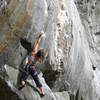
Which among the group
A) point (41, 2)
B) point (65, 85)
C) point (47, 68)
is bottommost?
point (65, 85)

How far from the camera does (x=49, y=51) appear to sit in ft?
38.2

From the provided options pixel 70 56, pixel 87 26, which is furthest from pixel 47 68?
pixel 87 26

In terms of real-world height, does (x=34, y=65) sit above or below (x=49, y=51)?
below

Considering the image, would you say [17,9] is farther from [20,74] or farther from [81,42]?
[81,42]

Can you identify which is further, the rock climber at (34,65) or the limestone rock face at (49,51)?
the rock climber at (34,65)

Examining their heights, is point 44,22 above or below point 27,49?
above

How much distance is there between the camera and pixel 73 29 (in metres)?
13.0

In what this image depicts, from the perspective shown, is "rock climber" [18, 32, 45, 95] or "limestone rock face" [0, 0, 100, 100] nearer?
"limestone rock face" [0, 0, 100, 100]

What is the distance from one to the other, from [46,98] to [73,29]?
140 inches

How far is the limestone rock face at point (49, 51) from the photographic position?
9.95 metres

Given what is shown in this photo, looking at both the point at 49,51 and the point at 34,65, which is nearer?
the point at 34,65

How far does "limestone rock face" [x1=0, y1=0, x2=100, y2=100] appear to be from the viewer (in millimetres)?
9953

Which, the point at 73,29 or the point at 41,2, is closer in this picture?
the point at 41,2

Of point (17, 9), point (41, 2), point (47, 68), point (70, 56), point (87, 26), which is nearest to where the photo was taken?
point (17, 9)
